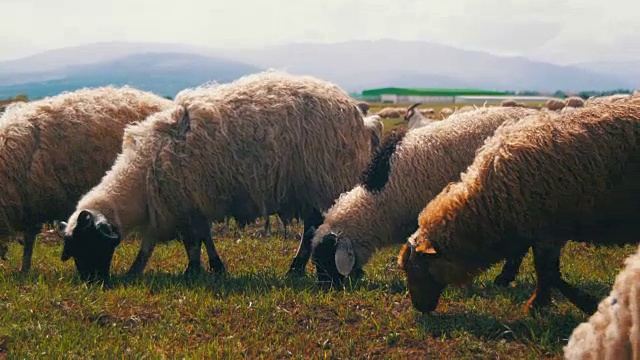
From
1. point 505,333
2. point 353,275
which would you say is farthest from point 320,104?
point 505,333

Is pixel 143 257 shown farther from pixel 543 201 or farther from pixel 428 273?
pixel 543 201

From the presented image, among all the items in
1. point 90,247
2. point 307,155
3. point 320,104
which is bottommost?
point 90,247

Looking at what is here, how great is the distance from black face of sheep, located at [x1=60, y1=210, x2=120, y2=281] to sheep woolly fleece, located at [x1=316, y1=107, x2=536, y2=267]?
2602 millimetres

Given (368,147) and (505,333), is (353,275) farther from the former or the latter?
(505,333)

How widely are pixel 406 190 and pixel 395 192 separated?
5.4 inches

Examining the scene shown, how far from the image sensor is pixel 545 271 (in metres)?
6.81

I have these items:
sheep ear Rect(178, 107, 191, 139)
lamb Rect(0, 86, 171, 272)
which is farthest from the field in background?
sheep ear Rect(178, 107, 191, 139)

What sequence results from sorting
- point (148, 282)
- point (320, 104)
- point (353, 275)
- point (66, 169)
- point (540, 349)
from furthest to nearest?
point (66, 169) < point (320, 104) < point (353, 275) < point (148, 282) < point (540, 349)

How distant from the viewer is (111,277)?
29.6 ft

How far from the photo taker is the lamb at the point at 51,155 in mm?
9977

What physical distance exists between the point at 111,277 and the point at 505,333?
5.04m

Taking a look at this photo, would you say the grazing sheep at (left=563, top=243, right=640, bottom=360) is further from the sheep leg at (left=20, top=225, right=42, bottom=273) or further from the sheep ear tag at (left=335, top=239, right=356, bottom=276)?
the sheep leg at (left=20, top=225, right=42, bottom=273)

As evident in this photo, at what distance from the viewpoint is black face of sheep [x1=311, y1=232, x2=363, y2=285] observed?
8539 mm

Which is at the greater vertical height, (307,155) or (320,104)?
(320,104)
